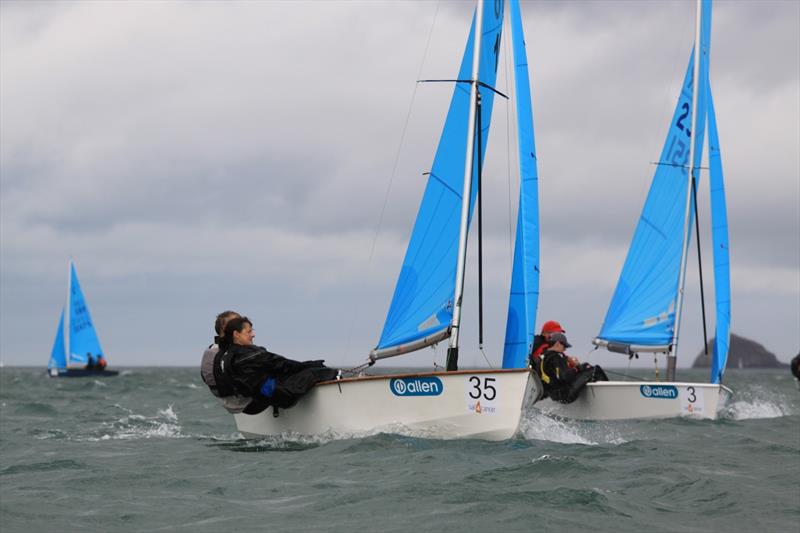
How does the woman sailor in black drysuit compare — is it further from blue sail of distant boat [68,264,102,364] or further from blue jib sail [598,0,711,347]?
blue sail of distant boat [68,264,102,364]

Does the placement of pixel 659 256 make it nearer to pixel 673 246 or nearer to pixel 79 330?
pixel 673 246

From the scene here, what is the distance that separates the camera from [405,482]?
860 cm

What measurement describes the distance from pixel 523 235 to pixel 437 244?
48.2 inches

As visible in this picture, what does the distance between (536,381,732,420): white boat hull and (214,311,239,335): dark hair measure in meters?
5.29

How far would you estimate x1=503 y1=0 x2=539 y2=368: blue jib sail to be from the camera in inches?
501

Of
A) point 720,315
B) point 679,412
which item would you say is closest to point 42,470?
point 679,412

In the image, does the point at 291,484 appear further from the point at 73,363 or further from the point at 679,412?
the point at 73,363

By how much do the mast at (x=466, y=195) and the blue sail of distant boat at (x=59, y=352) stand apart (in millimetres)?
45409

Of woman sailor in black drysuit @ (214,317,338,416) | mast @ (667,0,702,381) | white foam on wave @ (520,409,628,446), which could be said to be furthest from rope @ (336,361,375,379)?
mast @ (667,0,702,381)

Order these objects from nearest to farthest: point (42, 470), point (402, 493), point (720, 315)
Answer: point (402, 493) → point (42, 470) → point (720, 315)

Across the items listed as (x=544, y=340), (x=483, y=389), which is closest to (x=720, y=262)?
(x=544, y=340)

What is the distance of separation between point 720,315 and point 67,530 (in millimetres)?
14379

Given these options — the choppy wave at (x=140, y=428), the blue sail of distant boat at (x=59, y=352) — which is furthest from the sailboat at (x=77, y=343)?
the choppy wave at (x=140, y=428)

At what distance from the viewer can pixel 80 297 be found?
52906 millimetres
